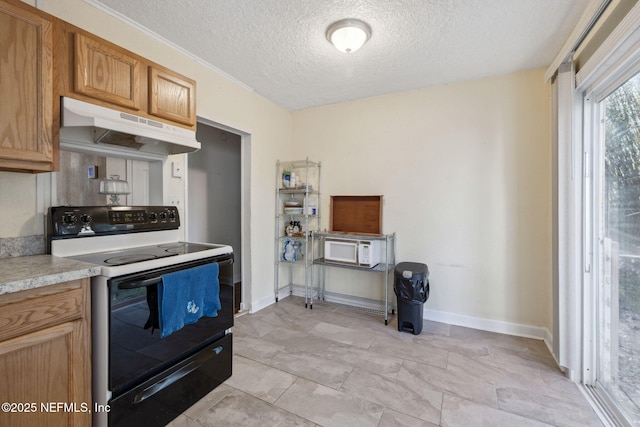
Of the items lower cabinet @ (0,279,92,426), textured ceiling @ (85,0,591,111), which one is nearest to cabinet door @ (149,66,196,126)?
textured ceiling @ (85,0,591,111)

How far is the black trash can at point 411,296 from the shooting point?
2.53 metres

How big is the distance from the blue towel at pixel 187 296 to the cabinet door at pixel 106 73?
42.4 inches

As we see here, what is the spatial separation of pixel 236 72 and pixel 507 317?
3480mm

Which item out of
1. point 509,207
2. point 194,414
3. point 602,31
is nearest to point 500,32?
point 602,31

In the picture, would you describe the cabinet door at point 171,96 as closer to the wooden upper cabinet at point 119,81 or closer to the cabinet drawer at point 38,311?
the wooden upper cabinet at point 119,81

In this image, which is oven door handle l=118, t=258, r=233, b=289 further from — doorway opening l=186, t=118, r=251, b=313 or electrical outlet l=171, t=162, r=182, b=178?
doorway opening l=186, t=118, r=251, b=313

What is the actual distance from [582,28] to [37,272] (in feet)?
10.5

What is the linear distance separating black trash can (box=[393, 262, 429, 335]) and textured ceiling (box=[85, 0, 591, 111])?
190cm

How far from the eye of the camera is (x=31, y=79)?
1306 millimetres

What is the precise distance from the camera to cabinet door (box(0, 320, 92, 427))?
102 centimetres

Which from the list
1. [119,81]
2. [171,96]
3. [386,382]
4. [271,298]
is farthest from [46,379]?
[271,298]

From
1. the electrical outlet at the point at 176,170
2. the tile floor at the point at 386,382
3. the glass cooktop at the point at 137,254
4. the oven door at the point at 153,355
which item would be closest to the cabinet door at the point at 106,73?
the electrical outlet at the point at 176,170

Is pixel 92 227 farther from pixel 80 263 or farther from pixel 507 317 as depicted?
pixel 507 317

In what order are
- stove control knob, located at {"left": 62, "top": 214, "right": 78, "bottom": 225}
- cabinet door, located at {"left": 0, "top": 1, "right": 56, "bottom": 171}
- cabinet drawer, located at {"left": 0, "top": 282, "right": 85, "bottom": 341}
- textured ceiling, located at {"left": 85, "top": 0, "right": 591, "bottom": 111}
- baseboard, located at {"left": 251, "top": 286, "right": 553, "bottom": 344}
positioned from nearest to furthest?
cabinet drawer, located at {"left": 0, "top": 282, "right": 85, "bottom": 341} < cabinet door, located at {"left": 0, "top": 1, "right": 56, "bottom": 171} < stove control knob, located at {"left": 62, "top": 214, "right": 78, "bottom": 225} < textured ceiling, located at {"left": 85, "top": 0, "right": 591, "bottom": 111} < baseboard, located at {"left": 251, "top": 286, "right": 553, "bottom": 344}
